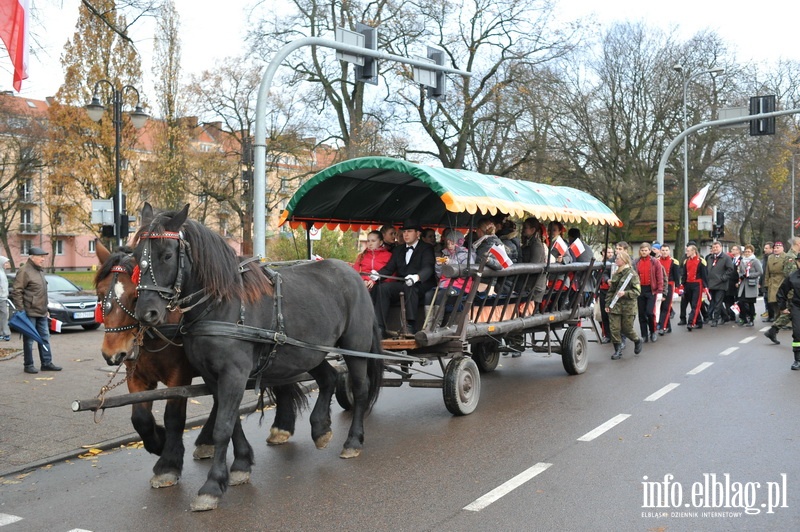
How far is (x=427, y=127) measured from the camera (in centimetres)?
2848

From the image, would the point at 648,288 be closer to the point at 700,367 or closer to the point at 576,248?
Result: the point at 700,367

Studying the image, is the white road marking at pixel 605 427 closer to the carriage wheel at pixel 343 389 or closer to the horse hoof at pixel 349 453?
the horse hoof at pixel 349 453

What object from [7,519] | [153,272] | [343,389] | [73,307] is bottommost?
[7,519]

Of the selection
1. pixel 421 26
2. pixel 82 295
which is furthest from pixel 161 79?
pixel 82 295

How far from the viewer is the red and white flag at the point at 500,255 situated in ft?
27.6

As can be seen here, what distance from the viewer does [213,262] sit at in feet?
17.7

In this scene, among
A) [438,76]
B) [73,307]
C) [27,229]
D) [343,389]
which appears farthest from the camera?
[27,229]

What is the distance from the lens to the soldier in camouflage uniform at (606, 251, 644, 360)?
12578 millimetres

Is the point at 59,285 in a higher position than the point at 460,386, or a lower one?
higher

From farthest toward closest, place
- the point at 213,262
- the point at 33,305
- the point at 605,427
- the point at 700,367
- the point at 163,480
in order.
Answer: the point at 33,305
the point at 700,367
the point at 605,427
the point at 163,480
the point at 213,262

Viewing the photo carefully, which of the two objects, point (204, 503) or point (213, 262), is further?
point (213, 262)

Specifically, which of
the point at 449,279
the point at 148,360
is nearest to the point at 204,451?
the point at 148,360

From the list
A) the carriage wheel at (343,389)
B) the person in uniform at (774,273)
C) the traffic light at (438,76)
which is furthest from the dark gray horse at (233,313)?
the person in uniform at (774,273)

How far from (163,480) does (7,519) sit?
1.06 metres
